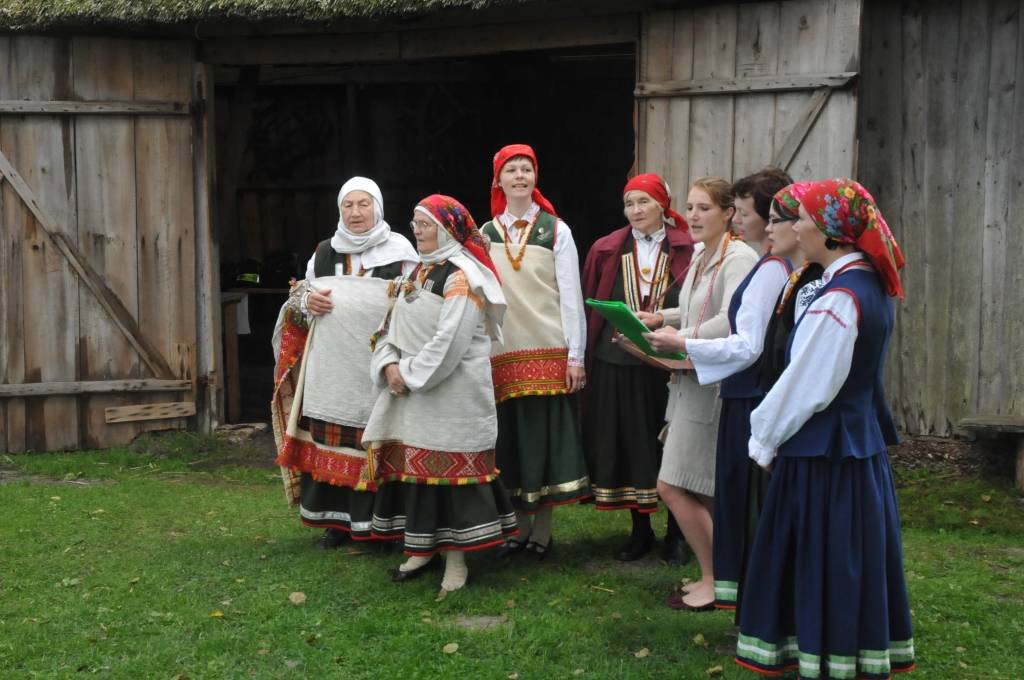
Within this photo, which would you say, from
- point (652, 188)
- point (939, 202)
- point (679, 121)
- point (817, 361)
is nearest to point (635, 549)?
point (652, 188)

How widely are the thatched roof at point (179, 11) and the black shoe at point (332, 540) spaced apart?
3140 mm

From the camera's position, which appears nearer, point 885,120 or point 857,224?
point 857,224

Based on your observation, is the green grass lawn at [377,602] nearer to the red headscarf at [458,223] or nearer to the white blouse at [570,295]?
the white blouse at [570,295]

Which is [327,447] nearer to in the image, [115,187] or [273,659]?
[273,659]

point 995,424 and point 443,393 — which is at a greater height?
point 443,393

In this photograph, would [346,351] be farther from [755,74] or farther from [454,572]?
[755,74]

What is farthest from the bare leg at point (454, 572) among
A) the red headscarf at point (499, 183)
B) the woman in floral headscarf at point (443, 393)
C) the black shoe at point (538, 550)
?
the red headscarf at point (499, 183)

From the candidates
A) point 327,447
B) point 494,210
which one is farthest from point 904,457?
point 327,447

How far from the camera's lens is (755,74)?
622 cm

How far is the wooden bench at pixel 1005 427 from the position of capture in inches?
233

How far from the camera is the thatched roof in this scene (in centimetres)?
661

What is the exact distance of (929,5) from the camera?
20.9ft

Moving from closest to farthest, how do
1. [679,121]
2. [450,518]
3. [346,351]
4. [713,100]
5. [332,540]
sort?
[450,518] → [346,351] → [332,540] → [713,100] → [679,121]

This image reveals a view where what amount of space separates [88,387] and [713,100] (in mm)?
4708
